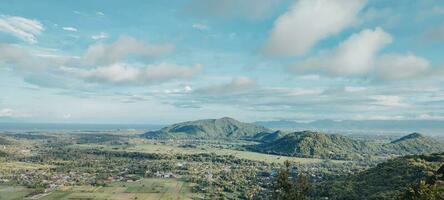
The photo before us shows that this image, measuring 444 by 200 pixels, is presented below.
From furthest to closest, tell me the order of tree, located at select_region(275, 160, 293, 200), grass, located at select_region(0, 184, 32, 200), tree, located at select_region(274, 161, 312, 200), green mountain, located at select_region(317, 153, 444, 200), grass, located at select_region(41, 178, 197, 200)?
grass, located at select_region(41, 178, 197, 200), grass, located at select_region(0, 184, 32, 200), green mountain, located at select_region(317, 153, 444, 200), tree, located at select_region(275, 160, 293, 200), tree, located at select_region(274, 161, 312, 200)

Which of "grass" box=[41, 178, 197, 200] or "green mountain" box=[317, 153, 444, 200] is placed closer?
"green mountain" box=[317, 153, 444, 200]

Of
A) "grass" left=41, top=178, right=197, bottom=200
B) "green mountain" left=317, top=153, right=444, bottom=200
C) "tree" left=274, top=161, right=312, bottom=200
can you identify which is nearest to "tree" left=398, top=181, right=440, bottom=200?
"tree" left=274, top=161, right=312, bottom=200

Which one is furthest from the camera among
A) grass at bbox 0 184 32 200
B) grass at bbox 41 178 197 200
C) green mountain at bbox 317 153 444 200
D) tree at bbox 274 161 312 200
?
grass at bbox 41 178 197 200

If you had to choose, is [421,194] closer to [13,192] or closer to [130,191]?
[130,191]

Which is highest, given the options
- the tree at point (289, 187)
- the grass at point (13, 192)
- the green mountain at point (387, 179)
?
the tree at point (289, 187)

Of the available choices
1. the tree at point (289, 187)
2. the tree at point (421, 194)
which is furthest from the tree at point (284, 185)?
the tree at point (421, 194)

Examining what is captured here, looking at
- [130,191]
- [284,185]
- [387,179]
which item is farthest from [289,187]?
[130,191]

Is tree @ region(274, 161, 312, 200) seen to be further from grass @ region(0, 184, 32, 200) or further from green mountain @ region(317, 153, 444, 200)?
grass @ region(0, 184, 32, 200)

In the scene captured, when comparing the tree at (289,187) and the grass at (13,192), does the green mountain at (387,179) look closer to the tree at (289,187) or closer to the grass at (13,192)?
the tree at (289,187)

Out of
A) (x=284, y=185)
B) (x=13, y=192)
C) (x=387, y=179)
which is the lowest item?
(x=13, y=192)
